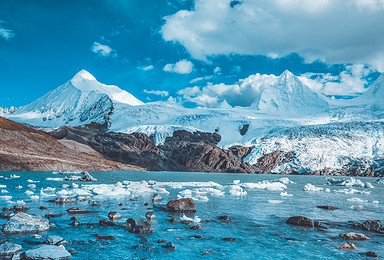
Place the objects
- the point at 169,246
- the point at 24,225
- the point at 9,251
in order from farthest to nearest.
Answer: the point at 24,225
the point at 169,246
the point at 9,251

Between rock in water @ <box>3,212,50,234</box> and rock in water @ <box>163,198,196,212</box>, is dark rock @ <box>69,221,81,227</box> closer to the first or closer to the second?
rock in water @ <box>3,212,50,234</box>

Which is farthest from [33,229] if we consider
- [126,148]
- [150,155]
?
[126,148]

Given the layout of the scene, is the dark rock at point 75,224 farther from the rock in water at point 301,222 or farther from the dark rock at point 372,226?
the dark rock at point 372,226

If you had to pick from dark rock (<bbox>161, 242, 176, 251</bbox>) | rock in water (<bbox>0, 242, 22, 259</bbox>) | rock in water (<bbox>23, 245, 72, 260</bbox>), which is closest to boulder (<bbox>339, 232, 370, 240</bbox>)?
dark rock (<bbox>161, 242, 176, 251</bbox>)

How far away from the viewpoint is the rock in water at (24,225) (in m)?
15.9

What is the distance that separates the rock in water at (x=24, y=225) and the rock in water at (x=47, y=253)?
4.54 metres

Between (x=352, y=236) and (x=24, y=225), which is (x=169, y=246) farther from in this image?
(x=352, y=236)

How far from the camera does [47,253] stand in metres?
11.9

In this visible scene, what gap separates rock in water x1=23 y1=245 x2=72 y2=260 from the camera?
11.7 metres

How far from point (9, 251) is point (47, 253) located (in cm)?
181

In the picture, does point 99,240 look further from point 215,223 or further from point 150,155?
point 150,155

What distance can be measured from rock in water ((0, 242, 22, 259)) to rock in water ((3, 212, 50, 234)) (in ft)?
12.2

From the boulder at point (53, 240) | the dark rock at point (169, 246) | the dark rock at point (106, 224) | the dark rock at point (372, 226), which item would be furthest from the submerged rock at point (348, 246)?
the boulder at point (53, 240)

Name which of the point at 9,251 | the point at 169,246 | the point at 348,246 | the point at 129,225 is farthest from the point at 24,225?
the point at 348,246
